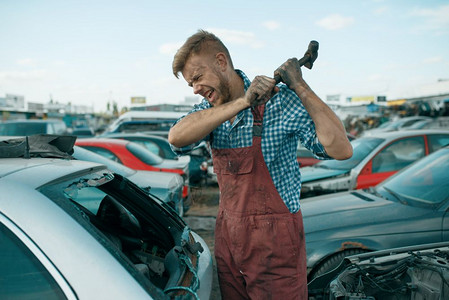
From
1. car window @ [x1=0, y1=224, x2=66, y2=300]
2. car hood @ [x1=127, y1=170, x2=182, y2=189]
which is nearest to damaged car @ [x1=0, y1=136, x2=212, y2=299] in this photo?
car window @ [x1=0, y1=224, x2=66, y2=300]

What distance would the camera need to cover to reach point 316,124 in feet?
5.32

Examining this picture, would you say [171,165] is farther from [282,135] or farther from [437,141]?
[282,135]

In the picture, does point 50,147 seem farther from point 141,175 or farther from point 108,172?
point 141,175

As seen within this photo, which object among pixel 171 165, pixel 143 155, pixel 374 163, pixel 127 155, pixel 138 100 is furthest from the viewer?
pixel 138 100

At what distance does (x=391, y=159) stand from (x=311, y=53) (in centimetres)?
430

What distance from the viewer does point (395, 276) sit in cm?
230

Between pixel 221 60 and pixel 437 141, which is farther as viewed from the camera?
pixel 437 141

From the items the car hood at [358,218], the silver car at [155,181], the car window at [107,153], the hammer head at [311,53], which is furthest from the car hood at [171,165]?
the hammer head at [311,53]

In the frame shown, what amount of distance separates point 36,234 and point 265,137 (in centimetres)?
105

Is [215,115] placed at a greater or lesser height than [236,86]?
lesser

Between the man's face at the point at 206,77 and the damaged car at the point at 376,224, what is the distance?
1.65m

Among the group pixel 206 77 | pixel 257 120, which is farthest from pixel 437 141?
pixel 206 77

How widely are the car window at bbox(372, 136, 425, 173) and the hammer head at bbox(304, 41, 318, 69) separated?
4.02 meters

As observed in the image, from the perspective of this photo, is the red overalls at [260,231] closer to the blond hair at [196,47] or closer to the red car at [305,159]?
the blond hair at [196,47]
